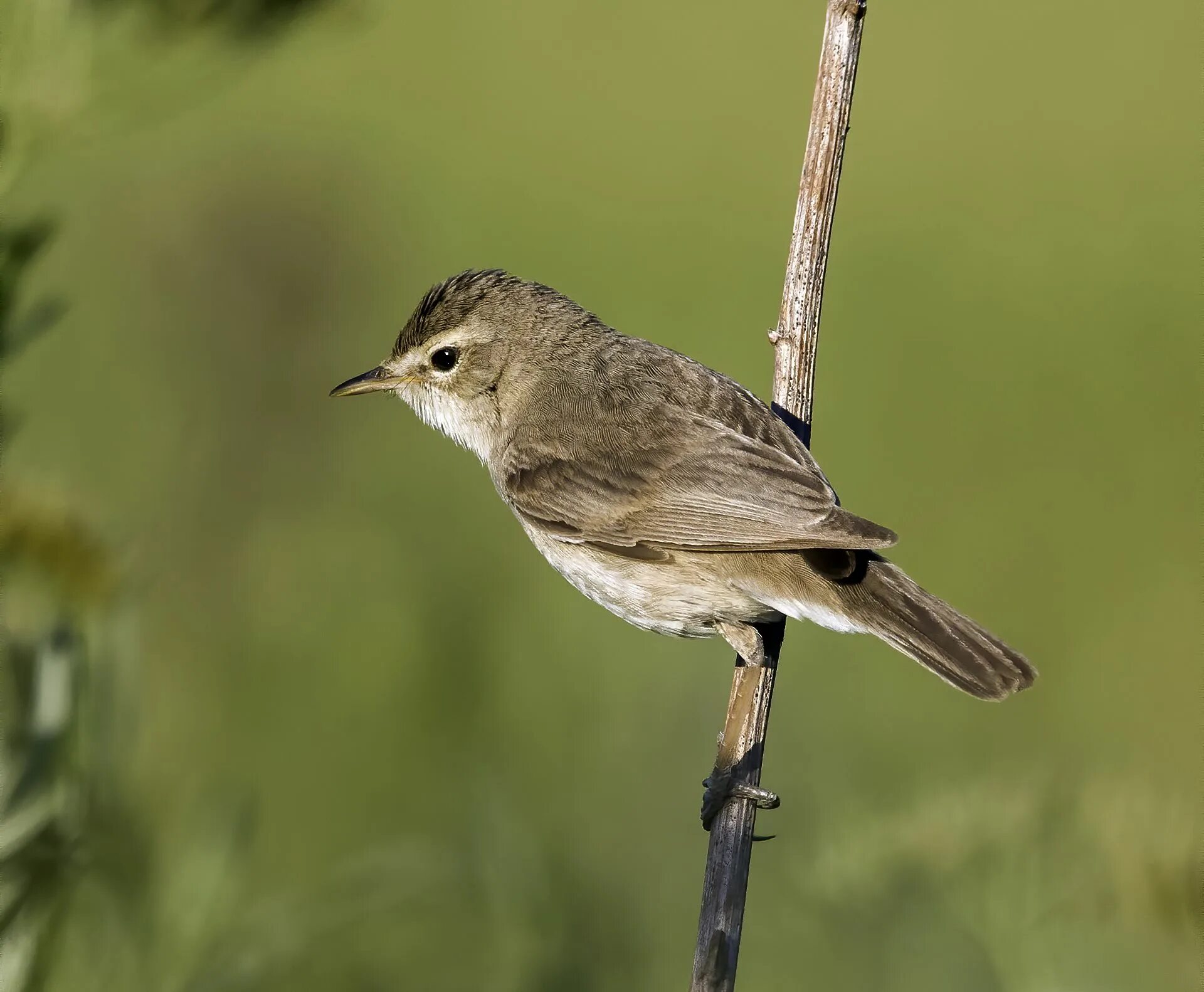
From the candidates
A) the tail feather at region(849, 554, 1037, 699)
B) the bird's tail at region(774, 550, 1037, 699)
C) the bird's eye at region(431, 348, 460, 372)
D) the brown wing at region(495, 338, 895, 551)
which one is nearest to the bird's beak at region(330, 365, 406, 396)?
the bird's eye at region(431, 348, 460, 372)

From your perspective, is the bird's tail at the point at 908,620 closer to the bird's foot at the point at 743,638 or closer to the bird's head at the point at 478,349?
the bird's foot at the point at 743,638

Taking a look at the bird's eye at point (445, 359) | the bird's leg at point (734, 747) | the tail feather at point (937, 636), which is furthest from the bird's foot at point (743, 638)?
the bird's eye at point (445, 359)

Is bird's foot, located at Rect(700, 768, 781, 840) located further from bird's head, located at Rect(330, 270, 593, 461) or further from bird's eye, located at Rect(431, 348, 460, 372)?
bird's eye, located at Rect(431, 348, 460, 372)

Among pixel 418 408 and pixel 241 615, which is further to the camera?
pixel 241 615

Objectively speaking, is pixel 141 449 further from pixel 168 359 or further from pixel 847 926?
pixel 847 926

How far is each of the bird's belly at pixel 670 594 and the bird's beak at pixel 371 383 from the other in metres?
0.93

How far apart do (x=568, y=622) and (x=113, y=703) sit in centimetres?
333

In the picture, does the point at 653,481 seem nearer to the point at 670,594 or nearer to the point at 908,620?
the point at 670,594

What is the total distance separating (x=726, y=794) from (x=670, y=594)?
0.61m

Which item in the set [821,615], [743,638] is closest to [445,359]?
[743,638]

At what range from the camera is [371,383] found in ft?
13.4

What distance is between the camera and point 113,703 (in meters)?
2.56

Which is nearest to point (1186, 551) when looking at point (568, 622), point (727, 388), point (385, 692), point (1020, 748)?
point (1020, 748)

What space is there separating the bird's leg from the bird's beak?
1323 millimetres
